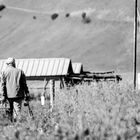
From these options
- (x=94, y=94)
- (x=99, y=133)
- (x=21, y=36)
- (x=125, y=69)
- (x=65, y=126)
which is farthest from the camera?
(x=21, y=36)

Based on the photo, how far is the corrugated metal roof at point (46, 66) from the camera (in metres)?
32.0

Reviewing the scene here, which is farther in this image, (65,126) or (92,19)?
(92,19)

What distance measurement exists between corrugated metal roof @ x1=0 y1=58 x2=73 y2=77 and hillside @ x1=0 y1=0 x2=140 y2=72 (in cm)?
3999

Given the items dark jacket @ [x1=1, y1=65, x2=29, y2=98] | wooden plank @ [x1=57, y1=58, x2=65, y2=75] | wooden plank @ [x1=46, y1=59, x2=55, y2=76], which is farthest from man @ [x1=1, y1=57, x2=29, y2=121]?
wooden plank @ [x1=46, y1=59, x2=55, y2=76]

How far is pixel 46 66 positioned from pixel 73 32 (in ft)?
195

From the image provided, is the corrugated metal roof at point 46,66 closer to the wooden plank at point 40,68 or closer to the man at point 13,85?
the wooden plank at point 40,68

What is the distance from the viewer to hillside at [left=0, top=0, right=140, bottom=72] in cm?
7975

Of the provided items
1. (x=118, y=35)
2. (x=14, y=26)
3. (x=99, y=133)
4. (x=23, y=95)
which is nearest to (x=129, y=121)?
(x=99, y=133)

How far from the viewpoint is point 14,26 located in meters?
102

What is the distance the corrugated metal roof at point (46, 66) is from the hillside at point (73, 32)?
131 ft

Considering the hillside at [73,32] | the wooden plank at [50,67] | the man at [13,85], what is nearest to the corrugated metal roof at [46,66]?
the wooden plank at [50,67]

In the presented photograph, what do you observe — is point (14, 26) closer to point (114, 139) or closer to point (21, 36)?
point (21, 36)

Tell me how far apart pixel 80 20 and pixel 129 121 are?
299 ft

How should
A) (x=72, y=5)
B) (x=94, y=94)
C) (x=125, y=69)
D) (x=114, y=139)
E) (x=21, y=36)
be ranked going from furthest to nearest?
(x=72, y=5), (x=21, y=36), (x=125, y=69), (x=94, y=94), (x=114, y=139)
